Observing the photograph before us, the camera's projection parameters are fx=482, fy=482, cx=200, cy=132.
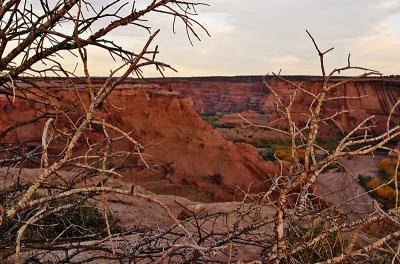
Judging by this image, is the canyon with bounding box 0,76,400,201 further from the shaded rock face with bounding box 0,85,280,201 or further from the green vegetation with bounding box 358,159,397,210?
the green vegetation with bounding box 358,159,397,210

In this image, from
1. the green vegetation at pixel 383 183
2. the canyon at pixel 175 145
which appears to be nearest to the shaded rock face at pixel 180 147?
the canyon at pixel 175 145

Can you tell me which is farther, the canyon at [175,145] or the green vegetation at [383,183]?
the green vegetation at [383,183]

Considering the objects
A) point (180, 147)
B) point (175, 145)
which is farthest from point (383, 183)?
point (175, 145)

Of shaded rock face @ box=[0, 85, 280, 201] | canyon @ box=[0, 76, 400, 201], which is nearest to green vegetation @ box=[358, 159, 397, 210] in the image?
canyon @ box=[0, 76, 400, 201]

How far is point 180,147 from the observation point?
21562 mm

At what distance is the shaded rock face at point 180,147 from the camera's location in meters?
18.7

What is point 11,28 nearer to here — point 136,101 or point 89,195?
point 89,195

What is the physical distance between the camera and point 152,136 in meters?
22.5

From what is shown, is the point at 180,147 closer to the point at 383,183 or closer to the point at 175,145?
the point at 175,145

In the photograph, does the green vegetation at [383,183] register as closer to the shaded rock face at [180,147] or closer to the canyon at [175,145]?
the canyon at [175,145]

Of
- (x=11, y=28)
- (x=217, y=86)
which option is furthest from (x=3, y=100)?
(x=217, y=86)

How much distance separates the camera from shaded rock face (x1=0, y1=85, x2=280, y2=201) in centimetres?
1866

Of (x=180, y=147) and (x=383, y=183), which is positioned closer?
(x=383, y=183)

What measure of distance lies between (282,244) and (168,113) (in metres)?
21.3
